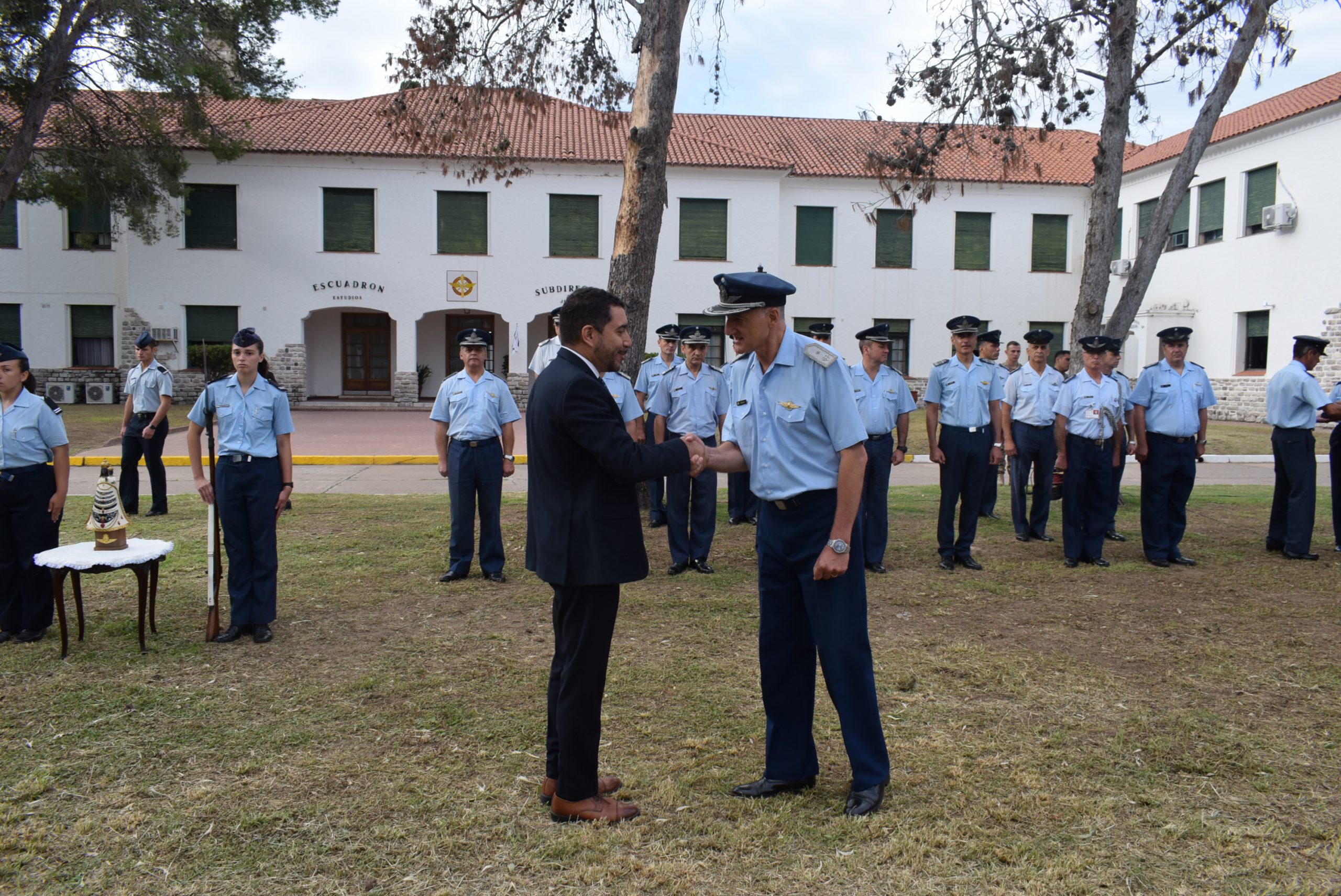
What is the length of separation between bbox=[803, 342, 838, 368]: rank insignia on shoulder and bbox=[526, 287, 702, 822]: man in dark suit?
591 millimetres

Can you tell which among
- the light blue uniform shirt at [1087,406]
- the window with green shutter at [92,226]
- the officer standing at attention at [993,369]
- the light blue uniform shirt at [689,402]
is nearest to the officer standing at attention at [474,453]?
the light blue uniform shirt at [689,402]

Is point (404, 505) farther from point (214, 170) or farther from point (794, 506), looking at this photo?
point (214, 170)

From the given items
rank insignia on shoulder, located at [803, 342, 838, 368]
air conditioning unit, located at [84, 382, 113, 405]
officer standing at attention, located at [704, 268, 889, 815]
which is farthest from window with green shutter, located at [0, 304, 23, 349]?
rank insignia on shoulder, located at [803, 342, 838, 368]

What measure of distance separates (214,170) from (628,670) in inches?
1129

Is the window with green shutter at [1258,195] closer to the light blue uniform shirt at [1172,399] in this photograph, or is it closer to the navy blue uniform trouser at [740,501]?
the light blue uniform shirt at [1172,399]

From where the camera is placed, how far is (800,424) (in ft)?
12.4

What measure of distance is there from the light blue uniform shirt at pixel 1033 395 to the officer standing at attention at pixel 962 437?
1.07 m

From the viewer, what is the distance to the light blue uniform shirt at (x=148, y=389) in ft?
35.1

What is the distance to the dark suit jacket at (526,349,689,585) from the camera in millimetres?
3482

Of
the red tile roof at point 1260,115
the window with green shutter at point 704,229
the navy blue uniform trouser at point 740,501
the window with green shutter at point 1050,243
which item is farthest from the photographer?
the window with green shutter at point 1050,243

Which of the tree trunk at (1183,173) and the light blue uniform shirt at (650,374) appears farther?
the tree trunk at (1183,173)

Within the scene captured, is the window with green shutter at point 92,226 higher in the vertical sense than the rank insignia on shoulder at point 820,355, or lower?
higher

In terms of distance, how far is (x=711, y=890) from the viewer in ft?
10.6

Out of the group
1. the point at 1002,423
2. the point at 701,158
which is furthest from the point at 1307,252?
the point at 1002,423
